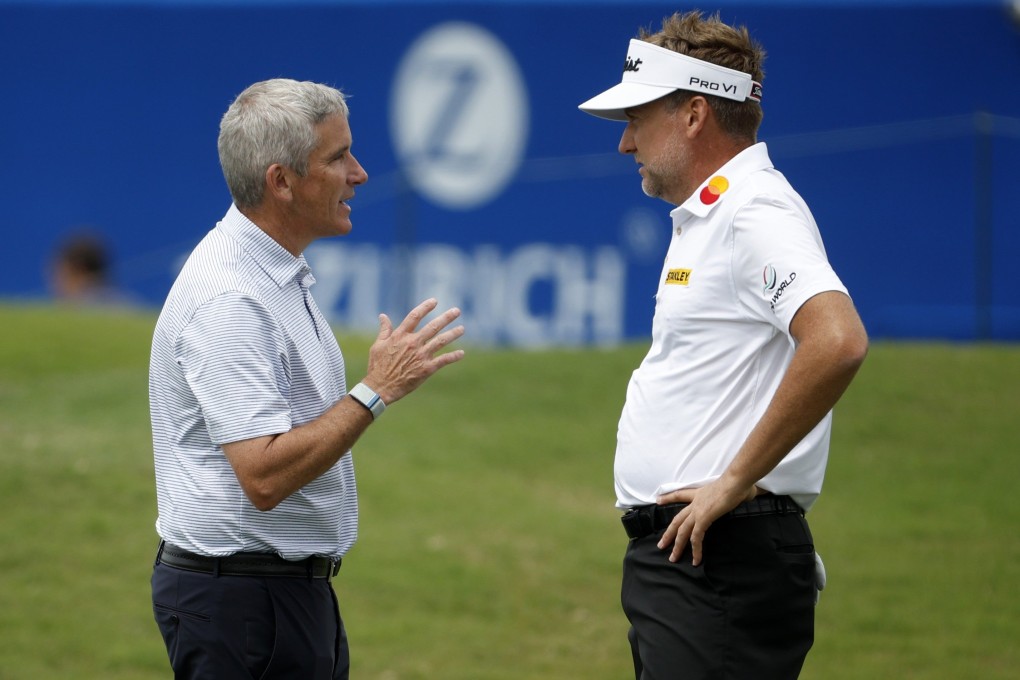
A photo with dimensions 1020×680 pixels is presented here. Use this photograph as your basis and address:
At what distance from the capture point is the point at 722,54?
3662mm

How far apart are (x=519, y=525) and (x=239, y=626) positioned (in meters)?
4.78

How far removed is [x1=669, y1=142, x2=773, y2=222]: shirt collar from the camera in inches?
141

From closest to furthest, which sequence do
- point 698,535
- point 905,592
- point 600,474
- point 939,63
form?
point 698,535 → point 905,592 → point 600,474 → point 939,63

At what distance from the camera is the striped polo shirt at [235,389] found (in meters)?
3.41

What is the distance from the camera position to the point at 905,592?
7.21 meters

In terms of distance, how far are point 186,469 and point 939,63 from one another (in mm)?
11940

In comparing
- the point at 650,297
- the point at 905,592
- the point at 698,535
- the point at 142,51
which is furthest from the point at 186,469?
the point at 142,51

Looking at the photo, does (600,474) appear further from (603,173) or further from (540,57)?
(540,57)

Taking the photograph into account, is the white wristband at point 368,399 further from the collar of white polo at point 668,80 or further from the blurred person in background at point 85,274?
the blurred person in background at point 85,274

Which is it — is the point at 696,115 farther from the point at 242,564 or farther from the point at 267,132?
the point at 242,564

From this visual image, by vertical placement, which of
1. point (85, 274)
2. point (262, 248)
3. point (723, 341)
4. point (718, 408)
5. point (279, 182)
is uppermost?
point (279, 182)

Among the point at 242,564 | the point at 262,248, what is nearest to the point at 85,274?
the point at 262,248

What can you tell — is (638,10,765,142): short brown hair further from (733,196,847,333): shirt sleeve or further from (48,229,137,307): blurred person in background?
(48,229,137,307): blurred person in background

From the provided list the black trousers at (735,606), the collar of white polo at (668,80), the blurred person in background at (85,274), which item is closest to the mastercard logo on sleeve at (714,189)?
the collar of white polo at (668,80)
